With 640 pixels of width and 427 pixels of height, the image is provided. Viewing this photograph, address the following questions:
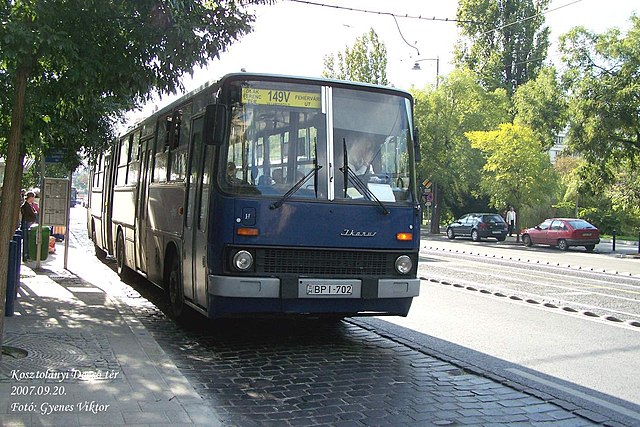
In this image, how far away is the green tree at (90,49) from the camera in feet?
20.8

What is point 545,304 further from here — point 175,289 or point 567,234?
point 567,234

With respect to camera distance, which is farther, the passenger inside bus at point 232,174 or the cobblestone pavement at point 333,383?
the passenger inside bus at point 232,174

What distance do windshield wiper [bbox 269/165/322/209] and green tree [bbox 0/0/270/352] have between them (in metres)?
1.64

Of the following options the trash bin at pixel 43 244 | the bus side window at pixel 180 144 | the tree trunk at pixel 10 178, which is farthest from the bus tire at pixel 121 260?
Result: the tree trunk at pixel 10 178

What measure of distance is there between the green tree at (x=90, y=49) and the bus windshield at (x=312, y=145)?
0.78m

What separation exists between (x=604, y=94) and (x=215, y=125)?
87.6 feet

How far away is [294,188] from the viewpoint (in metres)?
7.77

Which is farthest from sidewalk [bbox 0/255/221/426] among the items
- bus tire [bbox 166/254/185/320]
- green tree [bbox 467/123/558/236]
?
green tree [bbox 467/123/558/236]

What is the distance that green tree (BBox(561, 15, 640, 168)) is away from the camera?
99.2 feet

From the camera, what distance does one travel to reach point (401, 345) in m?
8.67

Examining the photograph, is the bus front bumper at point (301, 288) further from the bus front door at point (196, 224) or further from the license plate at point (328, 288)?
the bus front door at point (196, 224)

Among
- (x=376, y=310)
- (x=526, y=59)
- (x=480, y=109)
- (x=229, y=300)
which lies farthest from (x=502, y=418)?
(x=526, y=59)

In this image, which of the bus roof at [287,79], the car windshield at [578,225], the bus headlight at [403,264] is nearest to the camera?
the bus roof at [287,79]

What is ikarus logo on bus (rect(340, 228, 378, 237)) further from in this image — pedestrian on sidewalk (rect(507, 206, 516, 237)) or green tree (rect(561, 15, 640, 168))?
pedestrian on sidewalk (rect(507, 206, 516, 237))
